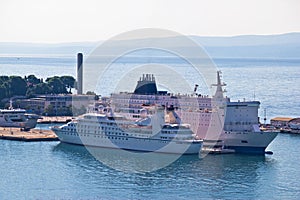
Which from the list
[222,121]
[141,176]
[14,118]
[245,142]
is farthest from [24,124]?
[141,176]

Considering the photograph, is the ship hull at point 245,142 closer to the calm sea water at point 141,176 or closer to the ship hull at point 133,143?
the calm sea water at point 141,176

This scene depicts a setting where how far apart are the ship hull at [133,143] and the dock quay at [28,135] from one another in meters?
0.63

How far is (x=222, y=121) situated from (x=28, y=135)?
5.79 m

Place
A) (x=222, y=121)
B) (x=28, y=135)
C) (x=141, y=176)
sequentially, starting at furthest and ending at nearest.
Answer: (x=28, y=135) → (x=222, y=121) → (x=141, y=176)

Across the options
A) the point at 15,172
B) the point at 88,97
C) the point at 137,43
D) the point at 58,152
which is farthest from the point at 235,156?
the point at 137,43

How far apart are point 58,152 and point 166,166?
3.45 m

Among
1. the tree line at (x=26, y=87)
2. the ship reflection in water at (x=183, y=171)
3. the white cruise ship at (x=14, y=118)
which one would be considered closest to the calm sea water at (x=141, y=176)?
the ship reflection in water at (x=183, y=171)

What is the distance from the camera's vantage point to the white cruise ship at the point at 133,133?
1995 cm

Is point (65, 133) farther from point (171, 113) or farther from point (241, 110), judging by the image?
point (241, 110)

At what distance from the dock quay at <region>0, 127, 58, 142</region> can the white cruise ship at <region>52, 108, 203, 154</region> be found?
0.66 m

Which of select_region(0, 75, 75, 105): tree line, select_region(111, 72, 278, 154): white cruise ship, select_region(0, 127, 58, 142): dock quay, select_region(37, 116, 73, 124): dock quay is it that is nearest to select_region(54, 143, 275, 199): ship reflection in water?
select_region(111, 72, 278, 154): white cruise ship

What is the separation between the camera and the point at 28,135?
23.1 meters

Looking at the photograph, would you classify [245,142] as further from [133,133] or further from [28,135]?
[28,135]

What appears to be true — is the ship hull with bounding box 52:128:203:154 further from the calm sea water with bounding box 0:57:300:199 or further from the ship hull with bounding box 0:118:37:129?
the ship hull with bounding box 0:118:37:129
